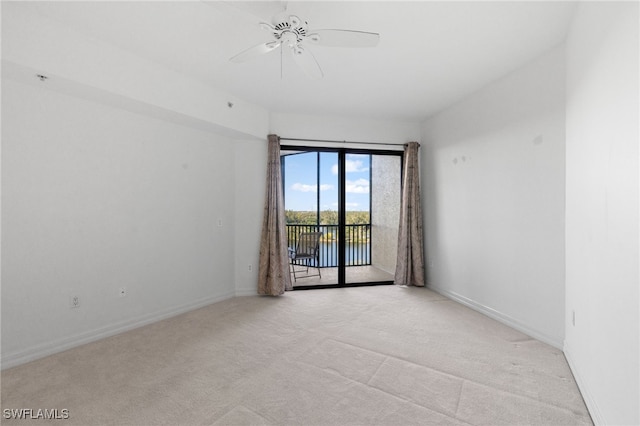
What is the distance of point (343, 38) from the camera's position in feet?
6.50

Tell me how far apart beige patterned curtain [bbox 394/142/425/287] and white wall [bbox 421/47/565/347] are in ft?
0.83

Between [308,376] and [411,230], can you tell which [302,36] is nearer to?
[308,376]

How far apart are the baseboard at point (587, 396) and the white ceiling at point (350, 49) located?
2.52m

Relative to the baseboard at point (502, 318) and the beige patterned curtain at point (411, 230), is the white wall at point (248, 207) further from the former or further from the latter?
the baseboard at point (502, 318)

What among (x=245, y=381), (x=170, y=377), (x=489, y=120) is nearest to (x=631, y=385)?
(x=245, y=381)

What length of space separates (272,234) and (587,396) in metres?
3.40

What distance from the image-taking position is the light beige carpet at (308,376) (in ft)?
5.97

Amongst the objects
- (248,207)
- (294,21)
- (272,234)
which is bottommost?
(272,234)

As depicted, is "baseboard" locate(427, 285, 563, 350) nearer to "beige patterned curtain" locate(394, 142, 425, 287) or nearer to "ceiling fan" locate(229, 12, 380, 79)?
"beige patterned curtain" locate(394, 142, 425, 287)

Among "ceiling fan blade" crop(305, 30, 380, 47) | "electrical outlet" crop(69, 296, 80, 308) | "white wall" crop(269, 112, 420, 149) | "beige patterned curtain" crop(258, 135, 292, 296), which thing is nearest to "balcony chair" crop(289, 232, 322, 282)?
"beige patterned curtain" crop(258, 135, 292, 296)

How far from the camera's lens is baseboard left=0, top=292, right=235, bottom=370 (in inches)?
94.1

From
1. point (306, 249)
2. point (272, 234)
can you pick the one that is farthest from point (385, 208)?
point (272, 234)

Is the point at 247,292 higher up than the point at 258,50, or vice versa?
the point at 258,50

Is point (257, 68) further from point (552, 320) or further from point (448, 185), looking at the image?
point (552, 320)
